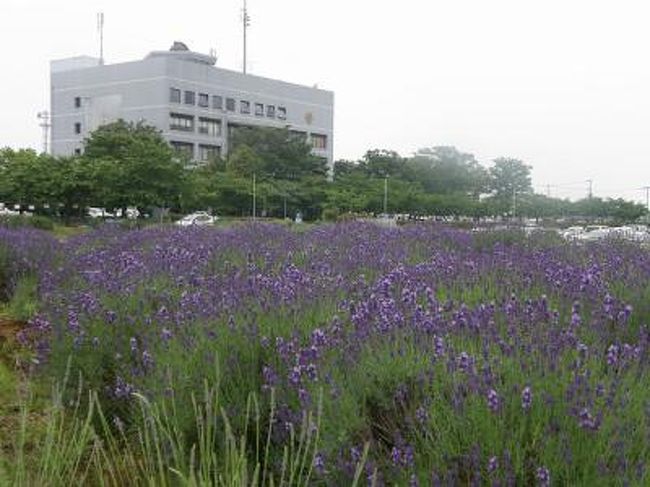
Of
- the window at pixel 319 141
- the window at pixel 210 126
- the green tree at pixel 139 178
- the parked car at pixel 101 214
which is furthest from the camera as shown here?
the window at pixel 319 141

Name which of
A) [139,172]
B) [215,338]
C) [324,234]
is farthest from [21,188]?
[215,338]

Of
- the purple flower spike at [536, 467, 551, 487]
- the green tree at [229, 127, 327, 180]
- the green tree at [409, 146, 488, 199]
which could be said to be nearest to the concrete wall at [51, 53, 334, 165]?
the green tree at [229, 127, 327, 180]

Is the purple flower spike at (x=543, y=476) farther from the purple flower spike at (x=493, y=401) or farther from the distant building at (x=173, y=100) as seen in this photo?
the distant building at (x=173, y=100)

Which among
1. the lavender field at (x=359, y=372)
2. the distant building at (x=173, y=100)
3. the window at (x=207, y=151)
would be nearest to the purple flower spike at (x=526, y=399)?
the lavender field at (x=359, y=372)

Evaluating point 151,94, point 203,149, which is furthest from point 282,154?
point 151,94

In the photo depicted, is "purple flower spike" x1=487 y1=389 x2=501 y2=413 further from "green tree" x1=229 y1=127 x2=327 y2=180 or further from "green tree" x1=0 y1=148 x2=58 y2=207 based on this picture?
"green tree" x1=229 y1=127 x2=327 y2=180

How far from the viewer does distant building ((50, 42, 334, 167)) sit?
223 ft

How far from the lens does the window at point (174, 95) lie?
222 feet

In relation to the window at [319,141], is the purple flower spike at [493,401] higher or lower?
lower

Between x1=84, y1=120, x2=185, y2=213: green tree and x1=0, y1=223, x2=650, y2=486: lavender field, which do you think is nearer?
x1=0, y1=223, x2=650, y2=486: lavender field

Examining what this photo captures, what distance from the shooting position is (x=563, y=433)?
2.25 meters

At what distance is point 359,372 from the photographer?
2951mm

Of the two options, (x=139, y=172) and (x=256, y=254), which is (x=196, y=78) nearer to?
(x=139, y=172)

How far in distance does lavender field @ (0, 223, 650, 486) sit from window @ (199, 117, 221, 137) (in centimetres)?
6616
